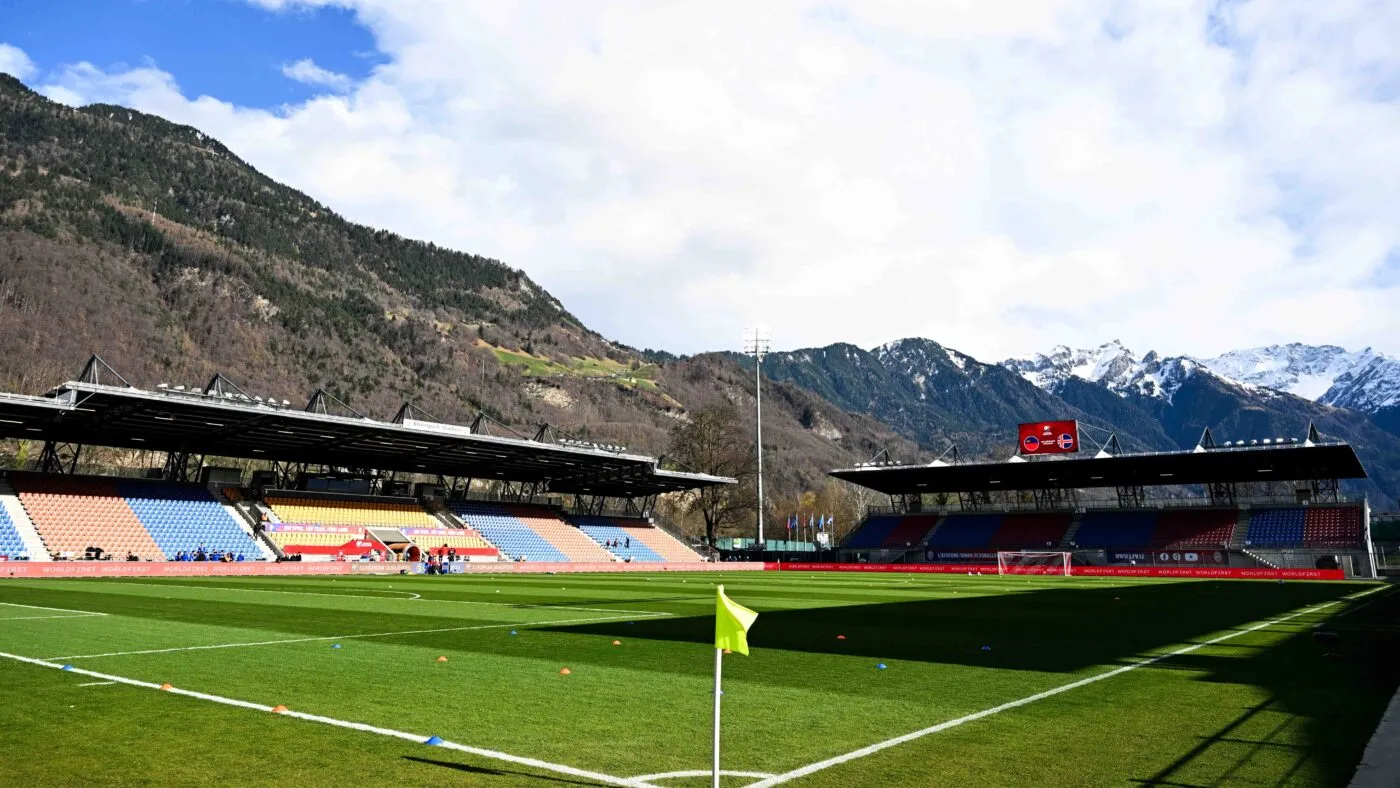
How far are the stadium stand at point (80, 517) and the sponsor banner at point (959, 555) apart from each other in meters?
51.0

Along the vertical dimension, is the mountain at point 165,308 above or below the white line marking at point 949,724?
above

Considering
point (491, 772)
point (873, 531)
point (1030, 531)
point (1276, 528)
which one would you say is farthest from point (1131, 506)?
point (491, 772)

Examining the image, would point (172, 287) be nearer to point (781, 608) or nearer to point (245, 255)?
point (245, 255)

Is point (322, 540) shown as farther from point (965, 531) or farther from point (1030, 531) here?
point (1030, 531)

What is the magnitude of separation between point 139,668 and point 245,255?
198 m

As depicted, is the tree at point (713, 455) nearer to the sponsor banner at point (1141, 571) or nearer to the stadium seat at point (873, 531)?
the stadium seat at point (873, 531)

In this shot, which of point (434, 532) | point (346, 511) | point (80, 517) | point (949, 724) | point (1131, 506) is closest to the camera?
point (949, 724)

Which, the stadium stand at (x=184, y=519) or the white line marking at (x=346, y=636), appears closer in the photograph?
the white line marking at (x=346, y=636)

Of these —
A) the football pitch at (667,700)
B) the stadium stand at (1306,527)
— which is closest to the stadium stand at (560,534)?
the stadium stand at (1306,527)

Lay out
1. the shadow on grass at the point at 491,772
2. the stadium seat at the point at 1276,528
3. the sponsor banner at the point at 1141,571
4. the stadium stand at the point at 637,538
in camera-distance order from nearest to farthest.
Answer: the shadow on grass at the point at 491,772, the sponsor banner at the point at 1141,571, the stadium seat at the point at 1276,528, the stadium stand at the point at 637,538

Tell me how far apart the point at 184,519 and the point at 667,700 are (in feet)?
162

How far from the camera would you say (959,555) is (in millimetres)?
69000

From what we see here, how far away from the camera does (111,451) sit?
9944cm

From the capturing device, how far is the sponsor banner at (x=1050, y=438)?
68.9 metres
